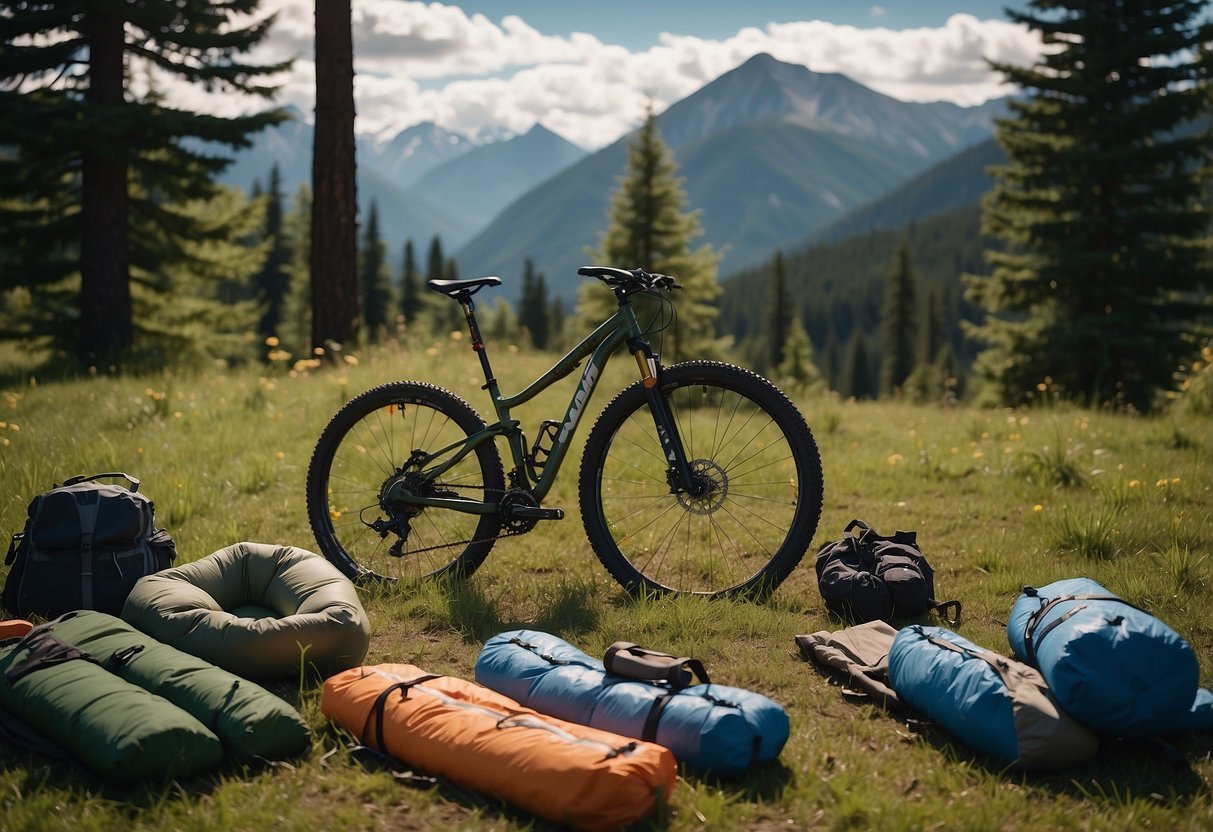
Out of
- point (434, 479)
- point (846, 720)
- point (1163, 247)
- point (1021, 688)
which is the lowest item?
point (846, 720)

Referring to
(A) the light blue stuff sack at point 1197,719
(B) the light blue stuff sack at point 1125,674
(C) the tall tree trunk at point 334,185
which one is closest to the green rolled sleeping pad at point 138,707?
(B) the light blue stuff sack at point 1125,674

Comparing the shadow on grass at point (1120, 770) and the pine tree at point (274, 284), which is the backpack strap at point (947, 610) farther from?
the pine tree at point (274, 284)

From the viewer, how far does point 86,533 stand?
4.61m

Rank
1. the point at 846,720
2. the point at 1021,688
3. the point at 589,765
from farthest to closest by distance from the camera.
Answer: the point at 846,720 < the point at 1021,688 < the point at 589,765

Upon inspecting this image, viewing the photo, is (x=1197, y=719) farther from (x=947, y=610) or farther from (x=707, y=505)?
(x=707, y=505)

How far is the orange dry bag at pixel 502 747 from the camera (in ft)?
9.41

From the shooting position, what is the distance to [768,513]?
6.68 metres

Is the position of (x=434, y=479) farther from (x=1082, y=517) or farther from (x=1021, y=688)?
(x=1082, y=517)

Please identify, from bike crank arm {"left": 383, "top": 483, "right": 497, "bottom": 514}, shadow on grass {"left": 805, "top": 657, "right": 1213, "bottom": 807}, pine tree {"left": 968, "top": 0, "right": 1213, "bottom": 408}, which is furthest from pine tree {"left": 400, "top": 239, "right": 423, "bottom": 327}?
shadow on grass {"left": 805, "top": 657, "right": 1213, "bottom": 807}

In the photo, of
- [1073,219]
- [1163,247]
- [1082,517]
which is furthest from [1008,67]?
[1082,517]

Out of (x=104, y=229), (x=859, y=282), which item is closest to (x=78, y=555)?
(x=104, y=229)

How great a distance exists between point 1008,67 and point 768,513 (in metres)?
17.8

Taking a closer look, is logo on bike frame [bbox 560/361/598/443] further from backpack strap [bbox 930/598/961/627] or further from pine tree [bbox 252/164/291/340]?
pine tree [bbox 252/164/291/340]

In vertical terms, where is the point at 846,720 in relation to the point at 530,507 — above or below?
below
